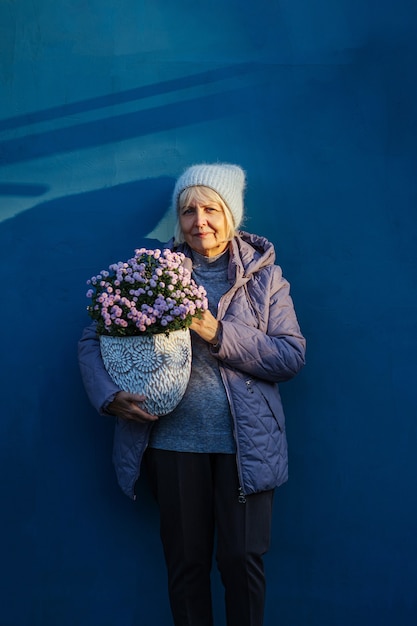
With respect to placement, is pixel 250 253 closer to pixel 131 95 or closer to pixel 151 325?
pixel 151 325

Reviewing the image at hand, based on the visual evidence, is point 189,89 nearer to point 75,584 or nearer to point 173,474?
point 173,474

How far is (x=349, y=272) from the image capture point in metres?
2.94

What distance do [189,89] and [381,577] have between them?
2088mm

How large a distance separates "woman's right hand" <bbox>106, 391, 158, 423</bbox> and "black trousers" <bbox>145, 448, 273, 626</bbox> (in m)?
0.18

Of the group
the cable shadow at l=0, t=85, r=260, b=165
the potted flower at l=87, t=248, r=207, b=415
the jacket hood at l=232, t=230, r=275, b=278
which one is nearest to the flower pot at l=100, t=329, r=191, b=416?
the potted flower at l=87, t=248, r=207, b=415

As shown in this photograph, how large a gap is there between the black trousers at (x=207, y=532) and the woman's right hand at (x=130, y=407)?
0.59 feet

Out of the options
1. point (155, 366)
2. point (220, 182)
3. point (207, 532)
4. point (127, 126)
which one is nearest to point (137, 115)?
point (127, 126)

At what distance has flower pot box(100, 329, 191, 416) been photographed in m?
2.37

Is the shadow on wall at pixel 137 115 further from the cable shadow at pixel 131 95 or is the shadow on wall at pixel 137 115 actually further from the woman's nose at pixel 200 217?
the woman's nose at pixel 200 217

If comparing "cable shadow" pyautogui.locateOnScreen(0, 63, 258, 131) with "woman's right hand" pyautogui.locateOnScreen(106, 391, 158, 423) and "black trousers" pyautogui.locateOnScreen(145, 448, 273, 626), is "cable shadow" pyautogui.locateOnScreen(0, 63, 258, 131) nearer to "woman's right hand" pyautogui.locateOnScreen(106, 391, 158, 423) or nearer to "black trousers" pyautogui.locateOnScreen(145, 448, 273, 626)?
"woman's right hand" pyautogui.locateOnScreen(106, 391, 158, 423)

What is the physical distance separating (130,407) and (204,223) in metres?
0.70

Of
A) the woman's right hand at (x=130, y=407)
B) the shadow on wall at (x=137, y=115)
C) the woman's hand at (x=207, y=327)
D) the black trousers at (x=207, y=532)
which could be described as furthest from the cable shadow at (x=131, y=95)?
the black trousers at (x=207, y=532)

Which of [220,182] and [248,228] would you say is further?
[248,228]

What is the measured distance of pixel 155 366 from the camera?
2381mm
